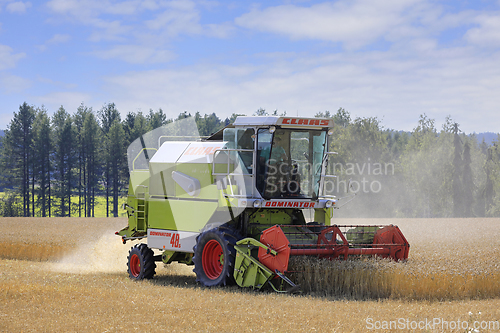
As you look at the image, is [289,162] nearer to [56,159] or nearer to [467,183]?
[56,159]

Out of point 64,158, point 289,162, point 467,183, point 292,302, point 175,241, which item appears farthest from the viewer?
point 467,183

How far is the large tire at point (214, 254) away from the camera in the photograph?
962 centimetres

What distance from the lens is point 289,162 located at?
1070cm

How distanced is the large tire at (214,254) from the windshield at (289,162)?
4.00ft

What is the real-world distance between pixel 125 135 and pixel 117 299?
5086 centimetres

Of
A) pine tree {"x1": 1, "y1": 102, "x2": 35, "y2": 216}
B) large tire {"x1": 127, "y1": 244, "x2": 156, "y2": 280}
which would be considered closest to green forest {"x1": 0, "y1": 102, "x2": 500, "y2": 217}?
pine tree {"x1": 1, "y1": 102, "x2": 35, "y2": 216}

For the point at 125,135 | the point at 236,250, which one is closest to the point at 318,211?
the point at 236,250

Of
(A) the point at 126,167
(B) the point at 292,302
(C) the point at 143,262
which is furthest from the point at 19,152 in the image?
(B) the point at 292,302

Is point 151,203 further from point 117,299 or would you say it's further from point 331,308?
point 331,308

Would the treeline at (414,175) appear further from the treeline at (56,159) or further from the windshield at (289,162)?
the windshield at (289,162)

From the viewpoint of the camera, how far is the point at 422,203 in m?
58.7

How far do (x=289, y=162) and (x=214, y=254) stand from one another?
97.7 inches

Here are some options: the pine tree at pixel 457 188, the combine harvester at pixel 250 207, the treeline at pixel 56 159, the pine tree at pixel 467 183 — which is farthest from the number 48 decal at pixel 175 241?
the pine tree at pixel 467 183

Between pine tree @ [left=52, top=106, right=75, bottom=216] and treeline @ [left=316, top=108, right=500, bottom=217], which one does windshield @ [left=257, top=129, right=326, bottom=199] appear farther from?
pine tree @ [left=52, top=106, right=75, bottom=216]
